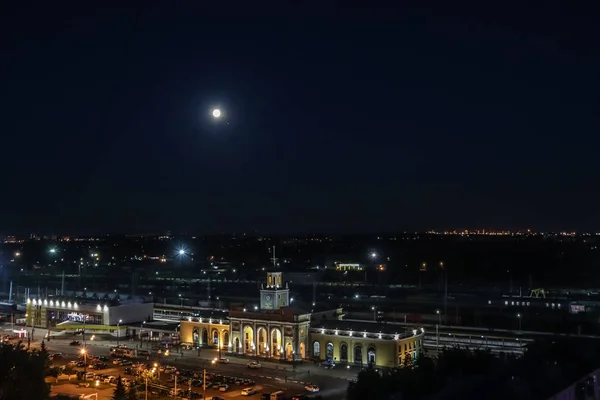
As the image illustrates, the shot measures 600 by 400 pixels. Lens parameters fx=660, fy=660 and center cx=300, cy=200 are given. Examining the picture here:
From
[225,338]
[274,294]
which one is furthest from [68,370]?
[274,294]

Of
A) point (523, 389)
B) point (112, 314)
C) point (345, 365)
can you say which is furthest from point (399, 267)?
point (523, 389)

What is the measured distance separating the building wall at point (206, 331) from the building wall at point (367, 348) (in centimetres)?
357

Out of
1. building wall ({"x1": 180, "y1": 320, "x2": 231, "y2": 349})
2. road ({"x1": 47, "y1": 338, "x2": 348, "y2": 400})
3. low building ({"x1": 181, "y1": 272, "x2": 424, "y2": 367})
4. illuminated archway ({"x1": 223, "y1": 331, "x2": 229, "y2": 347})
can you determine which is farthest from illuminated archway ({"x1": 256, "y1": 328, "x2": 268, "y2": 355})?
illuminated archway ({"x1": 223, "y1": 331, "x2": 229, "y2": 347})

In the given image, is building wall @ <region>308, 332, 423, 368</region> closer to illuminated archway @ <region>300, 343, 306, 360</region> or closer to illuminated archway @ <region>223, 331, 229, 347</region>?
illuminated archway @ <region>300, 343, 306, 360</region>

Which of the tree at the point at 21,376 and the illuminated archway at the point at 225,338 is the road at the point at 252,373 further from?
the tree at the point at 21,376

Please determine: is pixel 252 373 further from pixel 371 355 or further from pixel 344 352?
pixel 371 355

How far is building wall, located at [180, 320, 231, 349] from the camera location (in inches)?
934

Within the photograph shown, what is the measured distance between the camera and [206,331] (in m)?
24.2

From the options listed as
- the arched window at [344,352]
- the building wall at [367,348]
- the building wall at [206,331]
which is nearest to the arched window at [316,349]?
the building wall at [367,348]

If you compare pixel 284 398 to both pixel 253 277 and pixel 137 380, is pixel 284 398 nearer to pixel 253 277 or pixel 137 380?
pixel 137 380

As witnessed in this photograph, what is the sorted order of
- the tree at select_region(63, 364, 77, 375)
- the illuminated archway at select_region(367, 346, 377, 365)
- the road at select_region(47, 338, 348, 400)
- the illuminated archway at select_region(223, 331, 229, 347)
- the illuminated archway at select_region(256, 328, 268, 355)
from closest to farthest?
the road at select_region(47, 338, 348, 400), the tree at select_region(63, 364, 77, 375), the illuminated archway at select_region(367, 346, 377, 365), the illuminated archway at select_region(256, 328, 268, 355), the illuminated archway at select_region(223, 331, 229, 347)

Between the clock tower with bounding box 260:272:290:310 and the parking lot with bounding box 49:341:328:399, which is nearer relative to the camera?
the parking lot with bounding box 49:341:328:399

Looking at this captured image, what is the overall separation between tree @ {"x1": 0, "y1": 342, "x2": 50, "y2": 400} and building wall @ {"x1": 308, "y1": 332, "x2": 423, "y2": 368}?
30.3 ft

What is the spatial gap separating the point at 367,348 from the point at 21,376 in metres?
10.2
